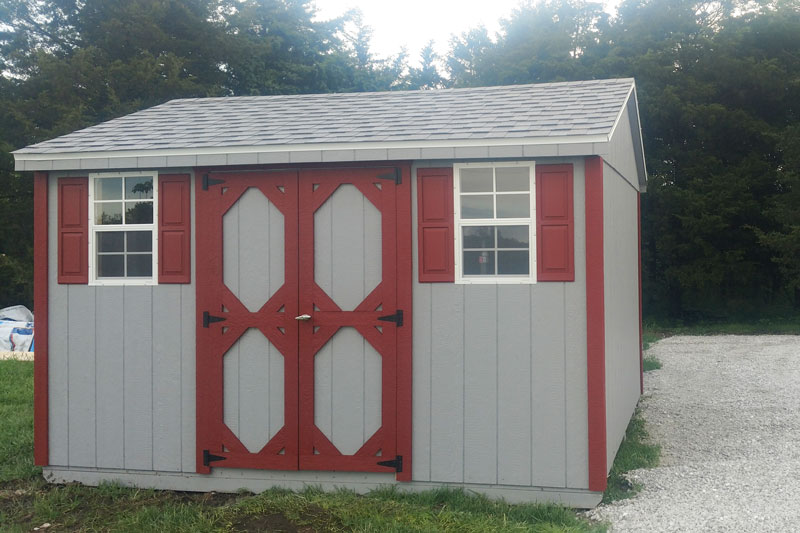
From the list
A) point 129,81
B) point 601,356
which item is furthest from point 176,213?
point 129,81

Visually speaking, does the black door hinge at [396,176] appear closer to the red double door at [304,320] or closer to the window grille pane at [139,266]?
the red double door at [304,320]

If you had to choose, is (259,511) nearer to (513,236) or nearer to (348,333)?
(348,333)

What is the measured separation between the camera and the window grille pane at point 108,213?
642 cm

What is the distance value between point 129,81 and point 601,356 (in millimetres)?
18377

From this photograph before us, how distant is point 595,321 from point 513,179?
114 centimetres

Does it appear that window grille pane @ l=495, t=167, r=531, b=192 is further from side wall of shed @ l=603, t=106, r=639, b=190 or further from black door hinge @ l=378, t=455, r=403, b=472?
black door hinge @ l=378, t=455, r=403, b=472

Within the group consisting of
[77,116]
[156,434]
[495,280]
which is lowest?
[156,434]

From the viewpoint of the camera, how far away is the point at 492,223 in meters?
5.84

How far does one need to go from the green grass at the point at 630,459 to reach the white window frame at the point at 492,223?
1.68 meters

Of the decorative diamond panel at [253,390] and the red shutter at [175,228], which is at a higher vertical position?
the red shutter at [175,228]

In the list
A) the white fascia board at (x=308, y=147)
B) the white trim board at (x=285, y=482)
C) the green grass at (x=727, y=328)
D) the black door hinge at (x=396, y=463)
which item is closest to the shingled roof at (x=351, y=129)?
the white fascia board at (x=308, y=147)

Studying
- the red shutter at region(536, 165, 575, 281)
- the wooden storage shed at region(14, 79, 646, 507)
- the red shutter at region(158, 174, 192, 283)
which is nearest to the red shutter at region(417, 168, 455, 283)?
the wooden storage shed at region(14, 79, 646, 507)

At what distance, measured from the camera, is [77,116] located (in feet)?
64.5

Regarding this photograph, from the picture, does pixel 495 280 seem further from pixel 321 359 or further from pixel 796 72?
pixel 796 72
